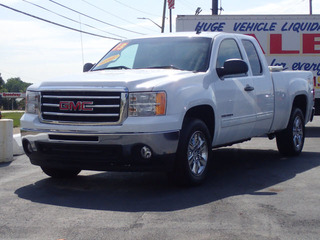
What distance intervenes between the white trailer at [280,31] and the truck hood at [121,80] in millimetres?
9196

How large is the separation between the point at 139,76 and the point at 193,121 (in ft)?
2.83

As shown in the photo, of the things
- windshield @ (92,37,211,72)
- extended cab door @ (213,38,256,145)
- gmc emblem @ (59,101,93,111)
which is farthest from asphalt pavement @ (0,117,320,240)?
windshield @ (92,37,211,72)

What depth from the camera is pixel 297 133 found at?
10312 mm

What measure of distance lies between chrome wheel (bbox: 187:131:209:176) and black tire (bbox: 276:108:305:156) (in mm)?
3014

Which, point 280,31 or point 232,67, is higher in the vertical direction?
point 280,31

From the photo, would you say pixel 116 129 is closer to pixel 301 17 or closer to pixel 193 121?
pixel 193 121

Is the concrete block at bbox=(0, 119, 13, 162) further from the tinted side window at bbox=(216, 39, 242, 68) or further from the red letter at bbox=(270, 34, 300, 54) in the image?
the red letter at bbox=(270, 34, 300, 54)

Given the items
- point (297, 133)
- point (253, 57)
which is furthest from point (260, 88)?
point (297, 133)

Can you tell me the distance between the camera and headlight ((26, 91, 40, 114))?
715cm

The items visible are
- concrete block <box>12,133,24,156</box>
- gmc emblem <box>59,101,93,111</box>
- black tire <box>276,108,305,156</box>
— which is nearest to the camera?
gmc emblem <box>59,101,93,111</box>

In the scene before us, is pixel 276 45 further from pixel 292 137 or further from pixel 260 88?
pixel 260 88

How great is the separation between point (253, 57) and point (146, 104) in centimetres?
312

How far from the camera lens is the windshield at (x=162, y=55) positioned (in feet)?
25.7

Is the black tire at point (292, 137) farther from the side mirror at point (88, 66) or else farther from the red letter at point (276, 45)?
the red letter at point (276, 45)
